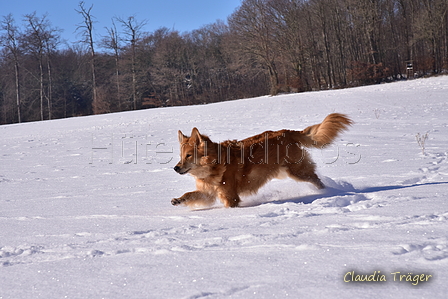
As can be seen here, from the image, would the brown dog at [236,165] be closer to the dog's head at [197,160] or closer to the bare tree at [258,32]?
the dog's head at [197,160]

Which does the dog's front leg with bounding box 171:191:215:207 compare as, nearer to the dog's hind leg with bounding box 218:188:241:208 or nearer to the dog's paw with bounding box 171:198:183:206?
the dog's paw with bounding box 171:198:183:206

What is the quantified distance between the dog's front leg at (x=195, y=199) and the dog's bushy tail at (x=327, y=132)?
1464 millimetres

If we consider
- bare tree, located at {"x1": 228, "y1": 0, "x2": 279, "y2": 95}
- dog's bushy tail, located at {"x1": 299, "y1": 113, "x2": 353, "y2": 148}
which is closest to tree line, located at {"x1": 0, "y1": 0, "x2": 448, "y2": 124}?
bare tree, located at {"x1": 228, "y1": 0, "x2": 279, "y2": 95}

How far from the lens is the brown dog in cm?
432

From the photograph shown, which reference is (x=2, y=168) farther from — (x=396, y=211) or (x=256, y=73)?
(x=256, y=73)

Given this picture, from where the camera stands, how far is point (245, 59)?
36094 mm

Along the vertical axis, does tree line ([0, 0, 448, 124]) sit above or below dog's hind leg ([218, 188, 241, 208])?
above

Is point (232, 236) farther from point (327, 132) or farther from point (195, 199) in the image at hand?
point (327, 132)

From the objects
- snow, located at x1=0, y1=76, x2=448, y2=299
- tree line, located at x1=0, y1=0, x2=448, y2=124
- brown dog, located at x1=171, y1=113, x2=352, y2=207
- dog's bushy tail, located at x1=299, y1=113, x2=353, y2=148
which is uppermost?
tree line, located at x1=0, y1=0, x2=448, y2=124

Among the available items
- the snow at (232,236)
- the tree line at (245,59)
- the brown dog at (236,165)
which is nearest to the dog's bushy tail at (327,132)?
the brown dog at (236,165)

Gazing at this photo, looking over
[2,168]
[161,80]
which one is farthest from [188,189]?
[161,80]

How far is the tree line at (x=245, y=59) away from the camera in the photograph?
110 feet

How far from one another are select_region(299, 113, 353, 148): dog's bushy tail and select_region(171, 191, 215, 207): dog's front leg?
1.46 metres

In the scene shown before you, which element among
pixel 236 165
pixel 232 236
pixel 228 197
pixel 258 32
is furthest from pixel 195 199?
pixel 258 32
